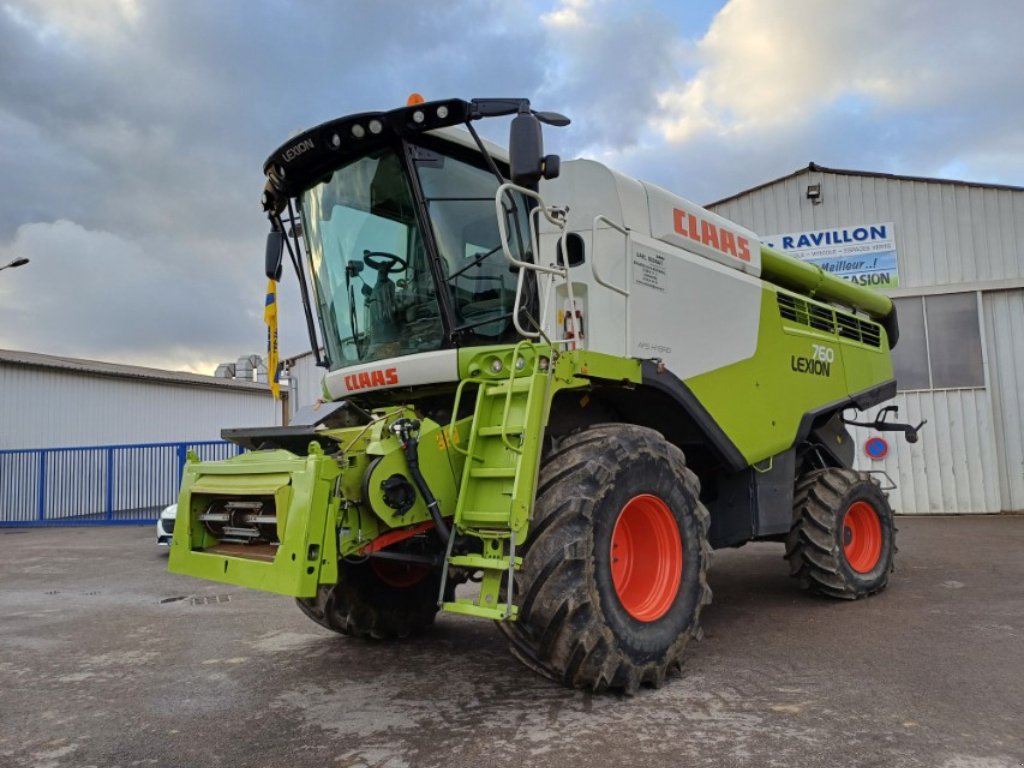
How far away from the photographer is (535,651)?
11.9ft

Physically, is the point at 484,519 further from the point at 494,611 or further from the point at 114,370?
the point at 114,370

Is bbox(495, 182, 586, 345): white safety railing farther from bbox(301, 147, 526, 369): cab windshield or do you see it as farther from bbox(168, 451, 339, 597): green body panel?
bbox(168, 451, 339, 597): green body panel

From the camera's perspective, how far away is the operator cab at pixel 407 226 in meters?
4.36

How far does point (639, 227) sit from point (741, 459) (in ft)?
5.61

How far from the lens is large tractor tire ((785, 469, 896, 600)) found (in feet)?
19.9

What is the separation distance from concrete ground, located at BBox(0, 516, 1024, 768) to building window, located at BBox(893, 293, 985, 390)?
7.21 m

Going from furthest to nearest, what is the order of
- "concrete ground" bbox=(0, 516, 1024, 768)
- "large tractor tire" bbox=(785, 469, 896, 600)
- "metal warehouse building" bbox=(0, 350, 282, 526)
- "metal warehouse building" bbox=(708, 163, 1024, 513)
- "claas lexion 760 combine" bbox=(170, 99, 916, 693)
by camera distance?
"metal warehouse building" bbox=(0, 350, 282, 526), "metal warehouse building" bbox=(708, 163, 1024, 513), "large tractor tire" bbox=(785, 469, 896, 600), "claas lexion 760 combine" bbox=(170, 99, 916, 693), "concrete ground" bbox=(0, 516, 1024, 768)

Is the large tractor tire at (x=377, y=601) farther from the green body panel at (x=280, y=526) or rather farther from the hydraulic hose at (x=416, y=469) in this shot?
the hydraulic hose at (x=416, y=469)

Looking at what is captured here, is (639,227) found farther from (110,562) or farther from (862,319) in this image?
(110,562)

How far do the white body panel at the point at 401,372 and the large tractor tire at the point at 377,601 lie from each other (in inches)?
43.5

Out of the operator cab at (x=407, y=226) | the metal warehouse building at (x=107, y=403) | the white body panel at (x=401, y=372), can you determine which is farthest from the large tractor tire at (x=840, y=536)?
the metal warehouse building at (x=107, y=403)

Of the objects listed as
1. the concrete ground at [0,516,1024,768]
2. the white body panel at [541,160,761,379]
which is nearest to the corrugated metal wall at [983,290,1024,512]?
the concrete ground at [0,516,1024,768]

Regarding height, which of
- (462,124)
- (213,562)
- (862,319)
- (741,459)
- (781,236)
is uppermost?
(781,236)

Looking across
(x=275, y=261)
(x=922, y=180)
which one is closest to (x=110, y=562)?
(x=275, y=261)
